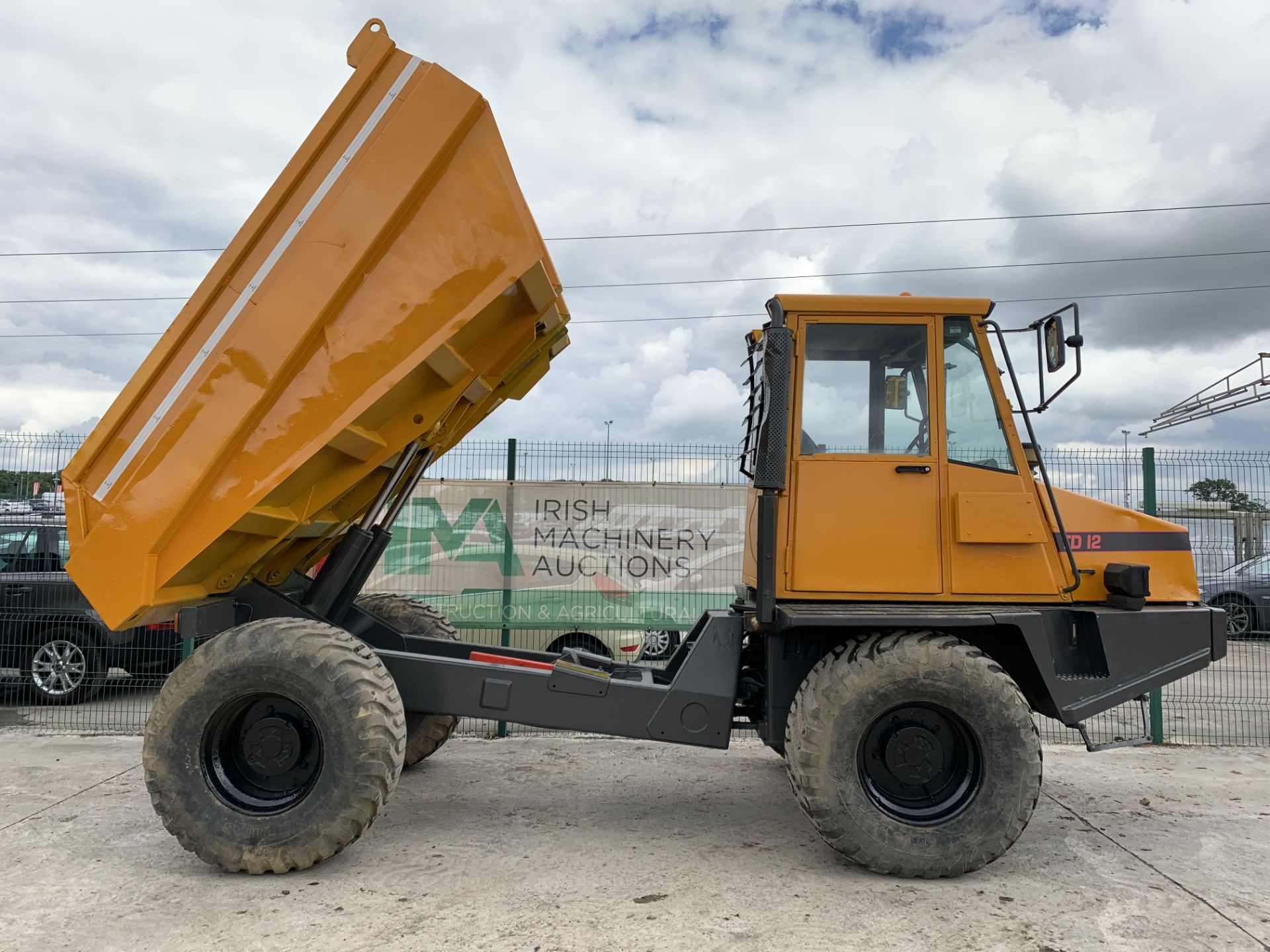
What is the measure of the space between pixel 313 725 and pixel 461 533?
354cm

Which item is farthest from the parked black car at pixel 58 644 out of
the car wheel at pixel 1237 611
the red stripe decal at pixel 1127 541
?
the car wheel at pixel 1237 611

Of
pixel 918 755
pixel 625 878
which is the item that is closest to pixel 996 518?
pixel 918 755

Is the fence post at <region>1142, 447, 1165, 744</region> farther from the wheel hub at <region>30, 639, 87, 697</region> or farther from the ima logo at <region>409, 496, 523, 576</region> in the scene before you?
A: the wheel hub at <region>30, 639, 87, 697</region>

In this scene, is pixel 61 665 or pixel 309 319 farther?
pixel 61 665

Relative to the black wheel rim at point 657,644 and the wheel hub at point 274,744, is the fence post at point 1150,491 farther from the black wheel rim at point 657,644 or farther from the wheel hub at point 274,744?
the wheel hub at point 274,744

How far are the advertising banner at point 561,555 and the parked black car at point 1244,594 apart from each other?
4.69 m

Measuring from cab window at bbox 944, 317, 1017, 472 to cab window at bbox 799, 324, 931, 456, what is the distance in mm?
136

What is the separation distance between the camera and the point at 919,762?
178 inches

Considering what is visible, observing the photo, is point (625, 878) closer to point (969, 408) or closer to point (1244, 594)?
point (969, 408)

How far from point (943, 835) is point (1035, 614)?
1.27m

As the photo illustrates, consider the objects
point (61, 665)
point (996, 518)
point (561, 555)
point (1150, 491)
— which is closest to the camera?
point (996, 518)

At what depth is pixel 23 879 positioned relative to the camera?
4.29m

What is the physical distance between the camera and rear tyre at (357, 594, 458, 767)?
6.18 m

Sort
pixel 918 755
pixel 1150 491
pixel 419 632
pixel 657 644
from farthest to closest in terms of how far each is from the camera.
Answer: pixel 657 644 → pixel 1150 491 → pixel 419 632 → pixel 918 755
